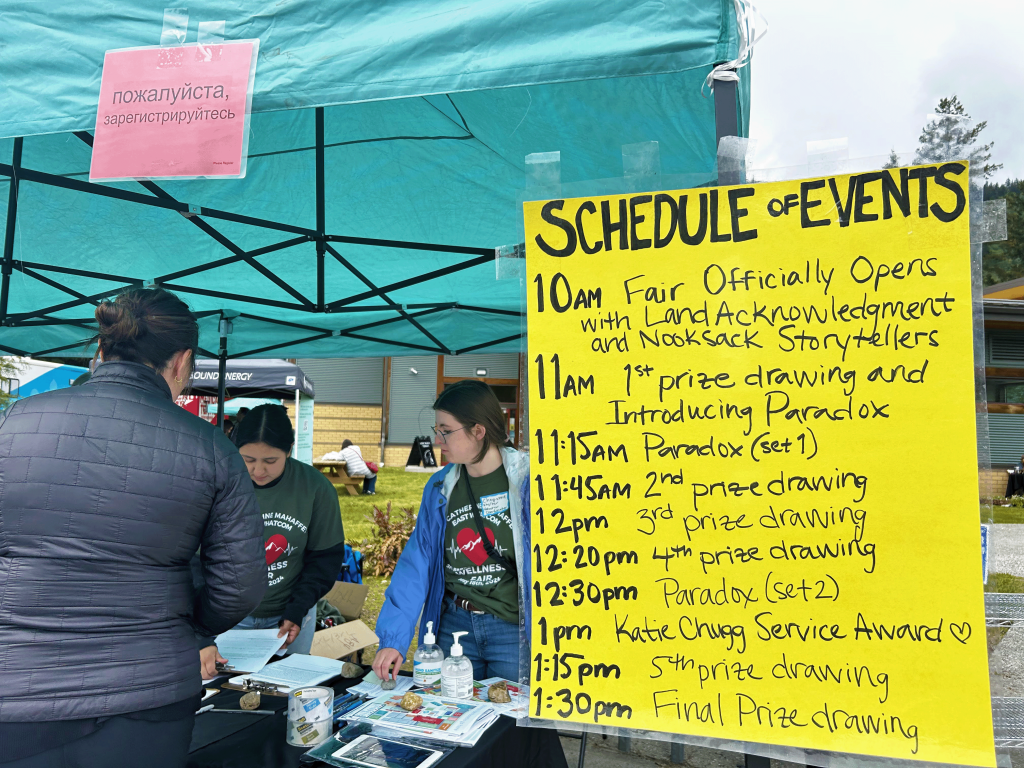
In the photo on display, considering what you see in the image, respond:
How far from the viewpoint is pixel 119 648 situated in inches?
49.4

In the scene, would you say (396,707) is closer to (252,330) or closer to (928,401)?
(928,401)

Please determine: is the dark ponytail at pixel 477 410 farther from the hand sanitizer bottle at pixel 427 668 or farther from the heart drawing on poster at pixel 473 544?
the hand sanitizer bottle at pixel 427 668

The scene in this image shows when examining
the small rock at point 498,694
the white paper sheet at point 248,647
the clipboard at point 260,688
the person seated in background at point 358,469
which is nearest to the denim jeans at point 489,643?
the small rock at point 498,694

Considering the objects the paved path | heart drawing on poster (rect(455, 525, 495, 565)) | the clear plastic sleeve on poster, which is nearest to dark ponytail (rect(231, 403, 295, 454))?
heart drawing on poster (rect(455, 525, 495, 565))

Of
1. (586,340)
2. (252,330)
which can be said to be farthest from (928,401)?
(252,330)

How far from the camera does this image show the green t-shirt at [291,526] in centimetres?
270

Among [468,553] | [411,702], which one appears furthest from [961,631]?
[468,553]

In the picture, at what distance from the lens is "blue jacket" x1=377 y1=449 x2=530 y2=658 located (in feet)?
6.82

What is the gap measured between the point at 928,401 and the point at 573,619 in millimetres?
811

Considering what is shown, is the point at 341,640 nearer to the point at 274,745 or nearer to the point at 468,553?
the point at 468,553

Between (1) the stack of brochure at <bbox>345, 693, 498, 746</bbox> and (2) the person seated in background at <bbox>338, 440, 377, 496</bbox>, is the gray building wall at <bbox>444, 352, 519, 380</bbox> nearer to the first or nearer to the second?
(2) the person seated in background at <bbox>338, 440, 377, 496</bbox>

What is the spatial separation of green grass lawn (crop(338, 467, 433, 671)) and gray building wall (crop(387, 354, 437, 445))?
5.02 ft

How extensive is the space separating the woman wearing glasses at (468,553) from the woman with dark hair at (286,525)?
2.13 ft

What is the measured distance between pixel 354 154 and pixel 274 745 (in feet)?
7.48
